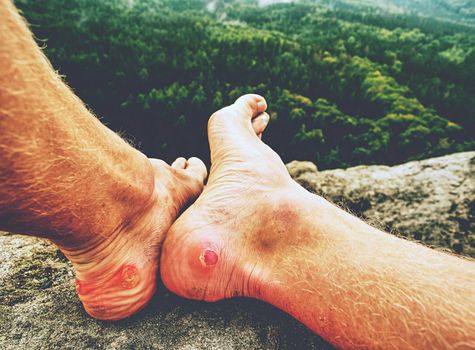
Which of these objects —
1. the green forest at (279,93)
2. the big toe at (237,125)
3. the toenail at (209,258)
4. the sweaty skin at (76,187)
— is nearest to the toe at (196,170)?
the big toe at (237,125)

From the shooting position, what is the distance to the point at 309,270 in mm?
870

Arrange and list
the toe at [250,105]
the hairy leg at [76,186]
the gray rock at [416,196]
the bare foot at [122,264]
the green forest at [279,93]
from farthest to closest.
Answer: the green forest at [279,93] < the toe at [250,105] < the gray rock at [416,196] < the bare foot at [122,264] < the hairy leg at [76,186]

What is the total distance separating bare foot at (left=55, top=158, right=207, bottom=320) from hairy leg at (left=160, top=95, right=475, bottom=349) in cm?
6

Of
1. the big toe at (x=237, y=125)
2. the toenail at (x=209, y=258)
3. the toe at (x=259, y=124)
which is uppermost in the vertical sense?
the big toe at (x=237, y=125)

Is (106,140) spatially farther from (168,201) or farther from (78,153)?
(168,201)

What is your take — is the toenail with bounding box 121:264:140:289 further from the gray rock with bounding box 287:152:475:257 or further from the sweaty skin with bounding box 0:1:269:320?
the gray rock with bounding box 287:152:475:257

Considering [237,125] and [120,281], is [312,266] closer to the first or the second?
[120,281]

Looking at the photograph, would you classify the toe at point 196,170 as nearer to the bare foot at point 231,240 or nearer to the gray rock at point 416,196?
the bare foot at point 231,240

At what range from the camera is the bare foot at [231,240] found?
Answer: 1.00 meters

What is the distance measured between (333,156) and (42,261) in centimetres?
263

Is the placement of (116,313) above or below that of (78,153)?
below

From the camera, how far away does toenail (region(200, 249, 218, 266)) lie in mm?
996

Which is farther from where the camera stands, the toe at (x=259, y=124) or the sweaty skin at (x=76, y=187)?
the toe at (x=259, y=124)

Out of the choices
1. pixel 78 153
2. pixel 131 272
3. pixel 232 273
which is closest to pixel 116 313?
pixel 131 272
